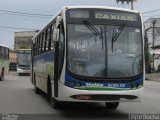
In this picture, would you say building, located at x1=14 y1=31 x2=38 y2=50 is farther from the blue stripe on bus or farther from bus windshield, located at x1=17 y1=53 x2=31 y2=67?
the blue stripe on bus

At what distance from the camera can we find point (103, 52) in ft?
43.5

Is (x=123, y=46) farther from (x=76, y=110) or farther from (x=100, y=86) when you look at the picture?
(x=76, y=110)

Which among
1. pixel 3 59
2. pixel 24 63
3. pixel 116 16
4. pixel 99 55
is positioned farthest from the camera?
pixel 24 63

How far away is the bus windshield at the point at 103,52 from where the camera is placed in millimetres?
13133

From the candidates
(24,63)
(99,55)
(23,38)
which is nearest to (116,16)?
(99,55)

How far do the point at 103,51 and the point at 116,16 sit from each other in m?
1.18

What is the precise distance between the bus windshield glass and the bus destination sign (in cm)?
25

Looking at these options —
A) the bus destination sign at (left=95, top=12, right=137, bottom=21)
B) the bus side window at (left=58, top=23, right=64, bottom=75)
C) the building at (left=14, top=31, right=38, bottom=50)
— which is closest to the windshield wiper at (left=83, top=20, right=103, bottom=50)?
the bus destination sign at (left=95, top=12, right=137, bottom=21)

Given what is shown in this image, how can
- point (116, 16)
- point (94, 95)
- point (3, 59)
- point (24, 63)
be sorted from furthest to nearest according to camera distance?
point (24, 63), point (3, 59), point (116, 16), point (94, 95)

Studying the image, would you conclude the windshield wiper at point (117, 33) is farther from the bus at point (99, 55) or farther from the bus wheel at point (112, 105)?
the bus wheel at point (112, 105)

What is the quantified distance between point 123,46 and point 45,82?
196 inches

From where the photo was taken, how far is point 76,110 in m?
15.2

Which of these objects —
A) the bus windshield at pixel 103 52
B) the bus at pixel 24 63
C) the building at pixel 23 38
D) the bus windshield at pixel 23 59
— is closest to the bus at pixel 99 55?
the bus windshield at pixel 103 52

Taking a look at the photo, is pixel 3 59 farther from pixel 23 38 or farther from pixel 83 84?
pixel 23 38
